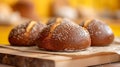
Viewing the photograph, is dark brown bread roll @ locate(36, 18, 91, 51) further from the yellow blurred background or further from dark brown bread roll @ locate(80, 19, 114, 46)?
the yellow blurred background

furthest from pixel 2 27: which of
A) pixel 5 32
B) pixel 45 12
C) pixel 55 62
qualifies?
pixel 55 62

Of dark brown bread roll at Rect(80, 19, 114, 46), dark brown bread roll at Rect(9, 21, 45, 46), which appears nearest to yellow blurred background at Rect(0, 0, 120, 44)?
dark brown bread roll at Rect(9, 21, 45, 46)

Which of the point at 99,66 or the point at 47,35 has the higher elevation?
the point at 47,35

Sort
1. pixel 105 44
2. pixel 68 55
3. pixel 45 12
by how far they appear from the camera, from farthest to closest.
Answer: pixel 45 12 < pixel 105 44 < pixel 68 55

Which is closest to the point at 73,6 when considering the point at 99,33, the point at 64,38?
the point at 99,33

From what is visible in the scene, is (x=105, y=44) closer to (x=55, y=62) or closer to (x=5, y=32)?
(x=55, y=62)

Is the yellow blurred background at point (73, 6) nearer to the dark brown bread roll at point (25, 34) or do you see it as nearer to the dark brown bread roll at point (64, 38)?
the dark brown bread roll at point (25, 34)

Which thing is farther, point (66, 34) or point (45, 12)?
point (45, 12)
